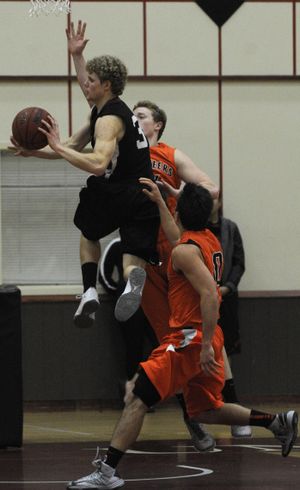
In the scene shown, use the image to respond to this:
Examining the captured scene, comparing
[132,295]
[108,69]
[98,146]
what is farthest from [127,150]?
[132,295]

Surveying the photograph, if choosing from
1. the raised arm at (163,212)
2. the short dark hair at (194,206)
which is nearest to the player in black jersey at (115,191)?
the raised arm at (163,212)

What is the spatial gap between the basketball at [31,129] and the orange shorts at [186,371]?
1726mm

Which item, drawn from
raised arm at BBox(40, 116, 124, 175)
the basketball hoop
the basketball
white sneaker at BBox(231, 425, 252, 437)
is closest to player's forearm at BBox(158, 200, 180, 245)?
raised arm at BBox(40, 116, 124, 175)

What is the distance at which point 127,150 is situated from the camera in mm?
10047

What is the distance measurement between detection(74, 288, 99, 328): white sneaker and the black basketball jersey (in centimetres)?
87

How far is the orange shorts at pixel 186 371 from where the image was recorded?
9.12 metres

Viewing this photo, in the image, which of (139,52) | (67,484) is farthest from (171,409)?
(67,484)

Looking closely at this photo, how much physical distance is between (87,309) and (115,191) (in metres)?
0.89

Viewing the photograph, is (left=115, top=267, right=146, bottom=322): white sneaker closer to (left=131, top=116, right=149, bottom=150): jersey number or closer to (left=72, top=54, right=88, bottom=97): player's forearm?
(left=131, top=116, right=149, bottom=150): jersey number

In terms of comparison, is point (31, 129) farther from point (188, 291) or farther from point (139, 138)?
point (188, 291)

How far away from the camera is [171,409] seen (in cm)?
1542

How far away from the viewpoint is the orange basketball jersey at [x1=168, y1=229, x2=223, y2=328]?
9.45 m

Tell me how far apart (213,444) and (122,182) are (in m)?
2.22

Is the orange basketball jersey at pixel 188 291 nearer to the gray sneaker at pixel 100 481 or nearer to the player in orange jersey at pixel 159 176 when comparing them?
the player in orange jersey at pixel 159 176
